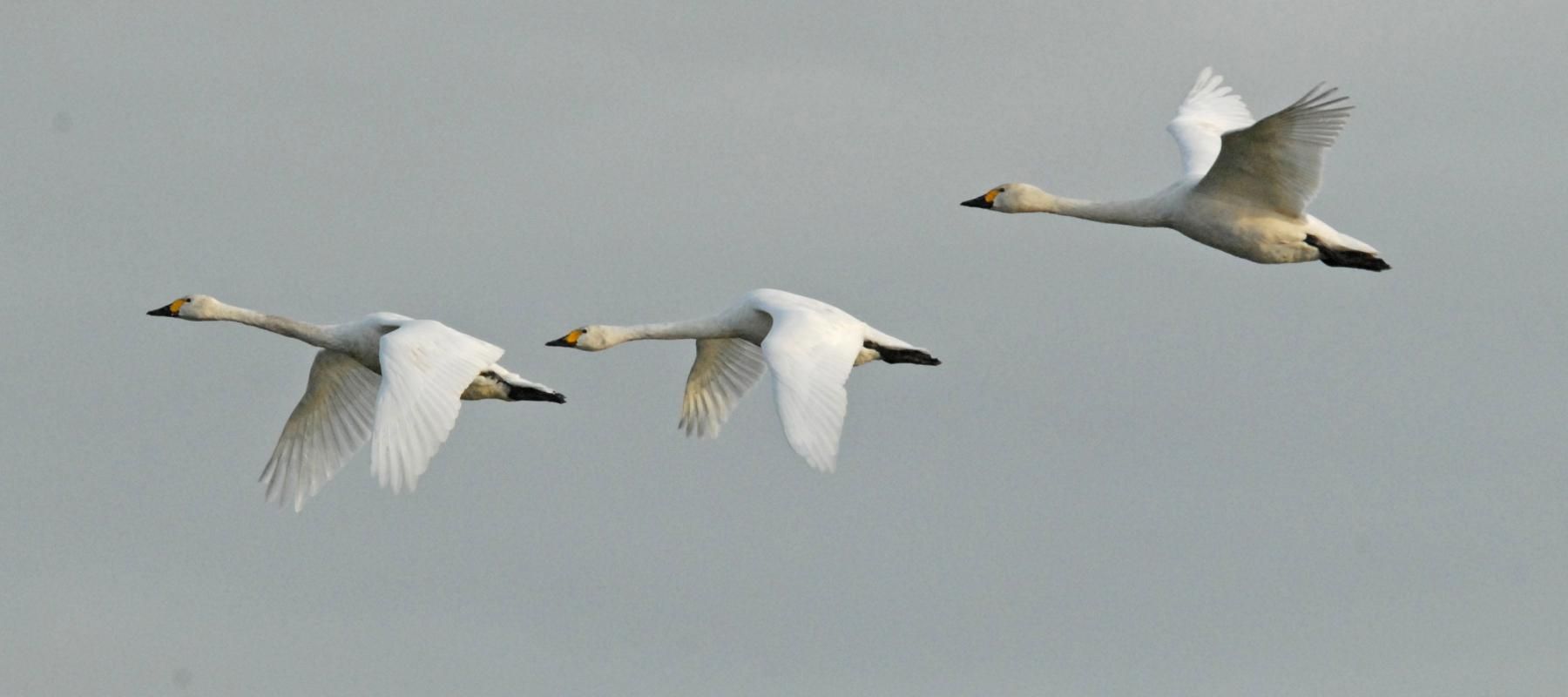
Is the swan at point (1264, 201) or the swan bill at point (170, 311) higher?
the swan at point (1264, 201)

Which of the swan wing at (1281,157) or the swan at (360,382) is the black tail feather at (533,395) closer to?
the swan at (360,382)

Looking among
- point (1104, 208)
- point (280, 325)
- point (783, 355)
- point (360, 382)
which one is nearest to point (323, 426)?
point (360, 382)

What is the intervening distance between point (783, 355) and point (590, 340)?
594 centimetres

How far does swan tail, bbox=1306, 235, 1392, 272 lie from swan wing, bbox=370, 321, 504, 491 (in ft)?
28.8

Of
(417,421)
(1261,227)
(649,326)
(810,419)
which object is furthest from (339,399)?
(1261,227)

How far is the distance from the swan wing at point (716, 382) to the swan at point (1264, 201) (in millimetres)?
4882

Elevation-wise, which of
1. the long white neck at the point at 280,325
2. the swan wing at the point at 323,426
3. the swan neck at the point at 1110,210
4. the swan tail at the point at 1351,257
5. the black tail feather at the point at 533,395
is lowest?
the swan wing at the point at 323,426

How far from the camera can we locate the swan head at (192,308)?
119 ft

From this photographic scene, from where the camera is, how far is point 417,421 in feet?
97.6

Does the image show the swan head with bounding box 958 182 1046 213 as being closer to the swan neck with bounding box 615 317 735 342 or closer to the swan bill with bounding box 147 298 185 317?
the swan neck with bounding box 615 317 735 342

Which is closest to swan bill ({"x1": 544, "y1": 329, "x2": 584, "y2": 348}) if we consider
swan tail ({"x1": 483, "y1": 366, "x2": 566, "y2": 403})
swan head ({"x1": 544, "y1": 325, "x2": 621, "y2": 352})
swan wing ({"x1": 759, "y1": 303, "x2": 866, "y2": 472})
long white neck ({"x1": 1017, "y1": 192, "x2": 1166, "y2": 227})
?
swan head ({"x1": 544, "y1": 325, "x2": 621, "y2": 352})

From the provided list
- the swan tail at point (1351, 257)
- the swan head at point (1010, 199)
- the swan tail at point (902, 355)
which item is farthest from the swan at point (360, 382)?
the swan tail at point (1351, 257)

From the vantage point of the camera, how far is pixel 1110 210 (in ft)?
111

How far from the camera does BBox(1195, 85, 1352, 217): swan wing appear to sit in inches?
1228
